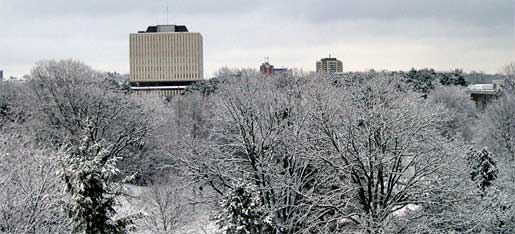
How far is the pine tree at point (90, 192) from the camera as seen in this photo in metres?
12.3

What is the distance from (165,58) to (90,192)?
110 metres

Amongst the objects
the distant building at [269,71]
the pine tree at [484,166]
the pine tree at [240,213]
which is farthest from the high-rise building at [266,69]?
the pine tree at [240,213]

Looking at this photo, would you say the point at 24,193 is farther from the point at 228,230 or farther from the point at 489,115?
the point at 489,115

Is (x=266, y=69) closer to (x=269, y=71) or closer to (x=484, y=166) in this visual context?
(x=269, y=71)

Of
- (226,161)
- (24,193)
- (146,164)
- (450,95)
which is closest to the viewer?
(24,193)

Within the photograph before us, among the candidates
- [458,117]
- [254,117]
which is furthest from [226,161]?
[458,117]

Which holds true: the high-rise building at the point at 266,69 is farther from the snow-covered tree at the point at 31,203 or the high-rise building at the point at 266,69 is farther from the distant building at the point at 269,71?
the snow-covered tree at the point at 31,203

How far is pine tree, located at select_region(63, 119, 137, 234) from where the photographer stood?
1228cm

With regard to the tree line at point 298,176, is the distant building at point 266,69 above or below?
above

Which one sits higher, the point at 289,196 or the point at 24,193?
the point at 24,193

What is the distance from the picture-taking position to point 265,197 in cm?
2138

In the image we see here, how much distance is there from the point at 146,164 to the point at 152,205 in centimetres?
1386

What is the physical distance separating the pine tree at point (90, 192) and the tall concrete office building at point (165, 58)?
103m

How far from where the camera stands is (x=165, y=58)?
12025 cm
